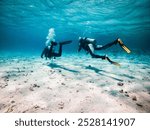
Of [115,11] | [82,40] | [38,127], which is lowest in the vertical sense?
[38,127]

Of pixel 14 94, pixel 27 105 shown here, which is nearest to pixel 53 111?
pixel 27 105

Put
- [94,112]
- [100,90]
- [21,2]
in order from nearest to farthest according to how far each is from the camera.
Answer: [94,112]
[100,90]
[21,2]

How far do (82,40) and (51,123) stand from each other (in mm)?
7917

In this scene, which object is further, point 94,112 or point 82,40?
point 82,40

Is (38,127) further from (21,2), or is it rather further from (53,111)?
(21,2)

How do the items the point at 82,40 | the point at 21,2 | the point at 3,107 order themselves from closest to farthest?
the point at 3,107, the point at 82,40, the point at 21,2

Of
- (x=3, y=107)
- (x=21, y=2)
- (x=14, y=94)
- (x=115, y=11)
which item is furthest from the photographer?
(x=115, y=11)

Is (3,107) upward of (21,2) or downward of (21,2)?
downward

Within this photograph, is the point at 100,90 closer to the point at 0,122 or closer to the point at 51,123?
the point at 51,123

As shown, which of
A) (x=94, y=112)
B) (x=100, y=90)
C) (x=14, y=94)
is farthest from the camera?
(x=100, y=90)

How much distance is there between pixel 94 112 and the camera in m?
4.71

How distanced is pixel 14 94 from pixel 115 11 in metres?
25.1

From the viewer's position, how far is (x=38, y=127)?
3965mm

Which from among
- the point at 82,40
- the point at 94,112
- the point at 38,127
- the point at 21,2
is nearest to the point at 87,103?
the point at 94,112
